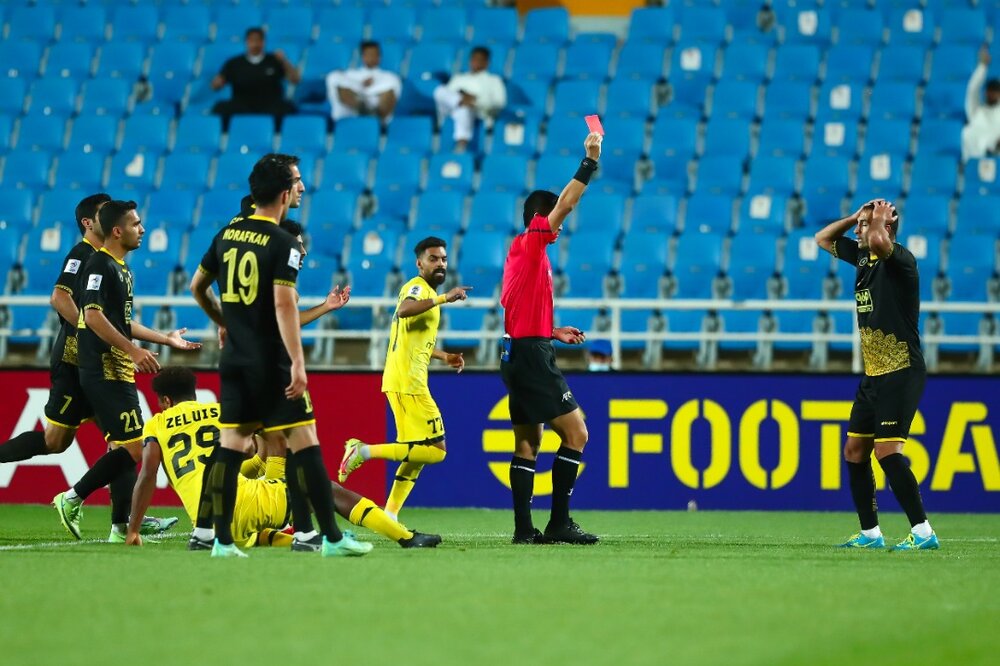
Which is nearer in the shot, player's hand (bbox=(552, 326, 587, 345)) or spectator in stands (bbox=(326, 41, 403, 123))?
player's hand (bbox=(552, 326, 587, 345))

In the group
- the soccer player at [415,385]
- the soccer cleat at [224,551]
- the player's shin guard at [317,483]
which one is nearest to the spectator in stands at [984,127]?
the soccer player at [415,385]

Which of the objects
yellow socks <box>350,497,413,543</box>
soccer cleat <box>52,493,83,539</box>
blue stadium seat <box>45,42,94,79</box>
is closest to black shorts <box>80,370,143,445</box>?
soccer cleat <box>52,493,83,539</box>

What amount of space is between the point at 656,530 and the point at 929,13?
39.3ft

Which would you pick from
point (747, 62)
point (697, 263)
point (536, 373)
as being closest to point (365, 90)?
point (747, 62)

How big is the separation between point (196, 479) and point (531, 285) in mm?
2476

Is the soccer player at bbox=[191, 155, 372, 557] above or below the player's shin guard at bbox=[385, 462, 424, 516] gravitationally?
above

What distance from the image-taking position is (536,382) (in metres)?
9.48

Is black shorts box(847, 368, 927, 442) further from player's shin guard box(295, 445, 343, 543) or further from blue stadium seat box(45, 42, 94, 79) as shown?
blue stadium seat box(45, 42, 94, 79)

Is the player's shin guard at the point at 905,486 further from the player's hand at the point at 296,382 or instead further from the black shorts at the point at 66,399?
the black shorts at the point at 66,399

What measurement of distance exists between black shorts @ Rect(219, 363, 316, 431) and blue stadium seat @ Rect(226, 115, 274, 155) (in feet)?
36.6

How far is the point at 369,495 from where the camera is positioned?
13.7 meters

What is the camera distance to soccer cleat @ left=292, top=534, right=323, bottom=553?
8250mm

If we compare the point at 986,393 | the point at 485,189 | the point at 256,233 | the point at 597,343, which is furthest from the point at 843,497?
the point at 256,233

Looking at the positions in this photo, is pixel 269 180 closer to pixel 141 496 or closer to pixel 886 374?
pixel 141 496
